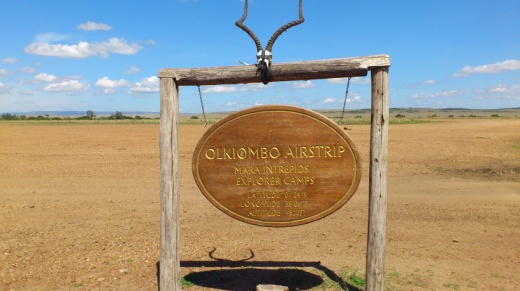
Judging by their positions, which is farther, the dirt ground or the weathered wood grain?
the dirt ground

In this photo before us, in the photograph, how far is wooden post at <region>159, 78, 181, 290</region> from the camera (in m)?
4.73

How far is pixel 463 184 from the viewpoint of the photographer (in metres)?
11.5

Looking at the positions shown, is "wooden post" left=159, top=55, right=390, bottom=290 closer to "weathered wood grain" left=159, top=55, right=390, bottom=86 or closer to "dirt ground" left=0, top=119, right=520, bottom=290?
"weathered wood grain" left=159, top=55, right=390, bottom=86

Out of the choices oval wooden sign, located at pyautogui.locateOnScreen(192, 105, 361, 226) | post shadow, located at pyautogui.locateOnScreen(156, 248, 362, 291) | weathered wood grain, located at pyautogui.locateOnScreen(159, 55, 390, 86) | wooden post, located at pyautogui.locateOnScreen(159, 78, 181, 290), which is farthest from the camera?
post shadow, located at pyautogui.locateOnScreen(156, 248, 362, 291)

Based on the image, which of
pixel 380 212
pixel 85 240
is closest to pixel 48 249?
pixel 85 240

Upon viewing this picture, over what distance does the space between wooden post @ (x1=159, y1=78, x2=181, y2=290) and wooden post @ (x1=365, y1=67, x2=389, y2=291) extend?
6.44 feet

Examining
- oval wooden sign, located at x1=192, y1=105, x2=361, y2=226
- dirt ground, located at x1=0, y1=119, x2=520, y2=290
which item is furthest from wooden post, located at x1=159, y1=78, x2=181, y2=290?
dirt ground, located at x1=0, y1=119, x2=520, y2=290

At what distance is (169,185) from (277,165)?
3.73ft

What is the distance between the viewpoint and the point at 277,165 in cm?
460

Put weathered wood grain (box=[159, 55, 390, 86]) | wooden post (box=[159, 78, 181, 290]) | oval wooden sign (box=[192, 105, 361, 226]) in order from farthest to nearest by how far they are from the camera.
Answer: wooden post (box=[159, 78, 181, 290]) < oval wooden sign (box=[192, 105, 361, 226]) < weathered wood grain (box=[159, 55, 390, 86])

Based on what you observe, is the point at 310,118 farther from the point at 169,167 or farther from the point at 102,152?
the point at 102,152

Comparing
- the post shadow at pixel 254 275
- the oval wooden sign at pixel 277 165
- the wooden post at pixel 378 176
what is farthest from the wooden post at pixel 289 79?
the post shadow at pixel 254 275

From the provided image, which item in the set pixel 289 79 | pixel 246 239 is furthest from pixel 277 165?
pixel 246 239

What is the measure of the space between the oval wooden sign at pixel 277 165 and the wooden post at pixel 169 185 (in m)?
0.28
